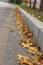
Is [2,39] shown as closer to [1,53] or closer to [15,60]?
[1,53]

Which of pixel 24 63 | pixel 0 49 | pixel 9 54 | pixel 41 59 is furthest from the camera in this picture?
pixel 0 49

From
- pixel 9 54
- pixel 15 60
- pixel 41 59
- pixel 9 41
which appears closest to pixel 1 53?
pixel 9 54

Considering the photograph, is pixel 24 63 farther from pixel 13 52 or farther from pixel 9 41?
pixel 9 41

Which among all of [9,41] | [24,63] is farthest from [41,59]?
[9,41]

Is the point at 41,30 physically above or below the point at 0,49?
above

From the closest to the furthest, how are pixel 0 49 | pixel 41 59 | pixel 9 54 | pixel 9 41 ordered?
pixel 41 59 < pixel 9 54 < pixel 0 49 < pixel 9 41

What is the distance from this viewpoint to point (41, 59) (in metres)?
4.93

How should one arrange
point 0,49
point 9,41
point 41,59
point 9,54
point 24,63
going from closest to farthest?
point 24,63
point 41,59
point 9,54
point 0,49
point 9,41

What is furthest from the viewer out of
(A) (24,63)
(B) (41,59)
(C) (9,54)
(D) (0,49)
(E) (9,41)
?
(E) (9,41)

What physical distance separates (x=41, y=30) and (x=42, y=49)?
0.60 m

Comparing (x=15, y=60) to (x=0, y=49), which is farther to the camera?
(x=0, y=49)

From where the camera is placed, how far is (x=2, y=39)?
23.1 feet

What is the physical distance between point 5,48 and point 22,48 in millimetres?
392

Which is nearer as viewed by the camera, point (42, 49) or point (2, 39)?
point (42, 49)
